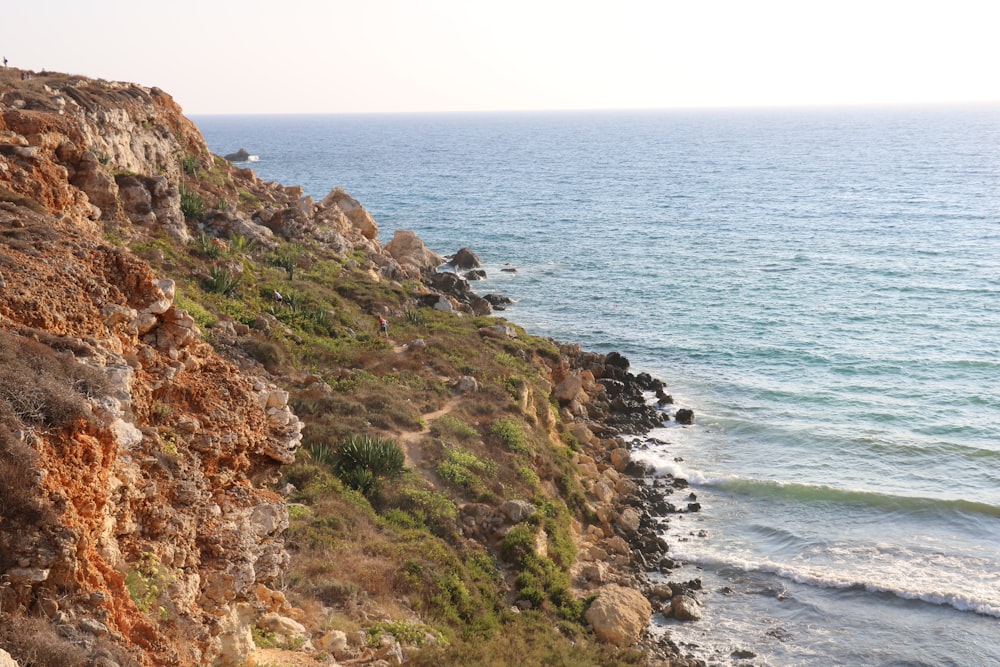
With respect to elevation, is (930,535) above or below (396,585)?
below

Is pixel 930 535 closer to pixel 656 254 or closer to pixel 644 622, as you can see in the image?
pixel 644 622

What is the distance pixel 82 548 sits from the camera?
8258 millimetres

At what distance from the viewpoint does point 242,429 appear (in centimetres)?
1280

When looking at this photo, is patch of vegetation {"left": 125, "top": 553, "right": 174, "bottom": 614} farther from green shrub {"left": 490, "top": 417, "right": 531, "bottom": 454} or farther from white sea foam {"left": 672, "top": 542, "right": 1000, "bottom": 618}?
white sea foam {"left": 672, "top": 542, "right": 1000, "bottom": 618}

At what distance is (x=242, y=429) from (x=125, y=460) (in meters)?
2.92

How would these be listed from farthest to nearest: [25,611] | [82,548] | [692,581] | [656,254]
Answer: [656,254] → [692,581] → [82,548] → [25,611]

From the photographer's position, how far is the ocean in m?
22.1

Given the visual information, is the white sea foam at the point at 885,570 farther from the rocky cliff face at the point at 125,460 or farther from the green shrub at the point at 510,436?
the rocky cliff face at the point at 125,460

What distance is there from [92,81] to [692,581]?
3169cm

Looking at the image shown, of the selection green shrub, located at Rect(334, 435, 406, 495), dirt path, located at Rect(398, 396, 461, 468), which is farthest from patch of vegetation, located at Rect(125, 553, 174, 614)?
dirt path, located at Rect(398, 396, 461, 468)

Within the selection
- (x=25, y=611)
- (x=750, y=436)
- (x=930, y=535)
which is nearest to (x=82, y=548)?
(x=25, y=611)

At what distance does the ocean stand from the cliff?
367cm

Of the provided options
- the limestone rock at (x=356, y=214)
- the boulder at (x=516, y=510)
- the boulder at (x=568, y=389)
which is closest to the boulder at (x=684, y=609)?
the boulder at (x=516, y=510)

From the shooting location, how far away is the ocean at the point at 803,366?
2208 cm
